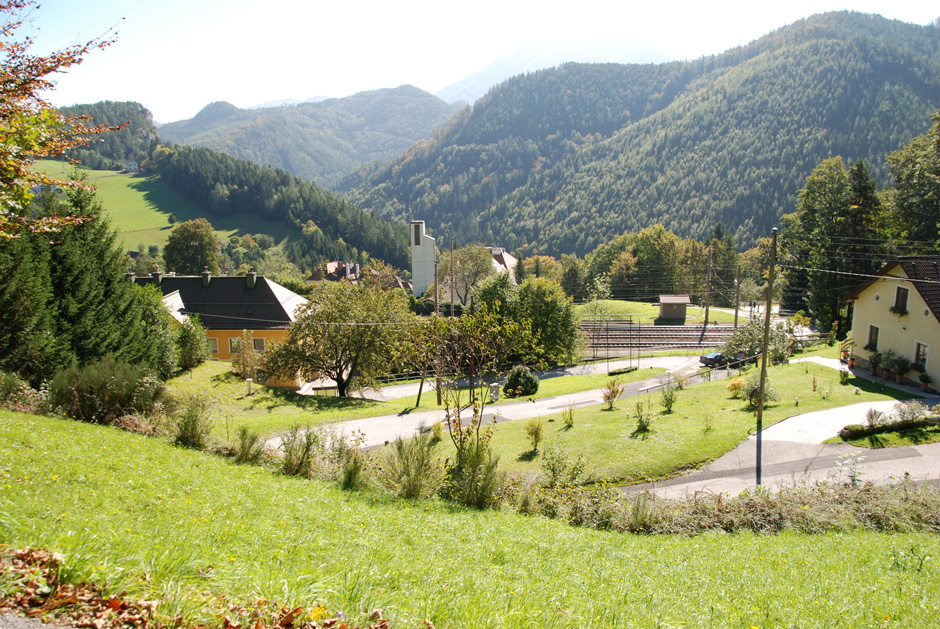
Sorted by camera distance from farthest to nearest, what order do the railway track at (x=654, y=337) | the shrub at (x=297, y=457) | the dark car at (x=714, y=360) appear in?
the railway track at (x=654, y=337) < the dark car at (x=714, y=360) < the shrub at (x=297, y=457)

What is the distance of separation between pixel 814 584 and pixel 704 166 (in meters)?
201

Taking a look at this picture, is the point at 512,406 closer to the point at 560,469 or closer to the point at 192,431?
the point at 560,469

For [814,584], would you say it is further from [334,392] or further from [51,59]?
[334,392]

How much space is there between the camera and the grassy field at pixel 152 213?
114 meters

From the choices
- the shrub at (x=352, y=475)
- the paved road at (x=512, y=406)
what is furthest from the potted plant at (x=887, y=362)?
the shrub at (x=352, y=475)

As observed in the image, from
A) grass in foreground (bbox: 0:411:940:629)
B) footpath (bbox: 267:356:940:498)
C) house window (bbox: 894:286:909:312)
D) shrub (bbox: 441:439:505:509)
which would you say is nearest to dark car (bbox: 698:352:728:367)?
house window (bbox: 894:286:909:312)

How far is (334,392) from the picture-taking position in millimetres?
33938

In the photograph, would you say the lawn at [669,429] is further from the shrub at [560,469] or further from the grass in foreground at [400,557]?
the grass in foreground at [400,557]

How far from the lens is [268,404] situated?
2261 cm

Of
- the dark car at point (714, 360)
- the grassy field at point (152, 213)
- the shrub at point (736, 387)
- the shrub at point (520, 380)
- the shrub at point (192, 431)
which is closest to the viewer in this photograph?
the shrub at point (192, 431)

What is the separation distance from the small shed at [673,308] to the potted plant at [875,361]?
101ft

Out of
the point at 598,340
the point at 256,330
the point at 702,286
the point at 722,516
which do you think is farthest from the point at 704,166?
the point at 722,516

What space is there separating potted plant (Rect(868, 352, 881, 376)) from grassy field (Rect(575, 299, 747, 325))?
91.4 ft

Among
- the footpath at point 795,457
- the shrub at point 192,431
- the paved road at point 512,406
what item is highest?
the shrub at point 192,431
